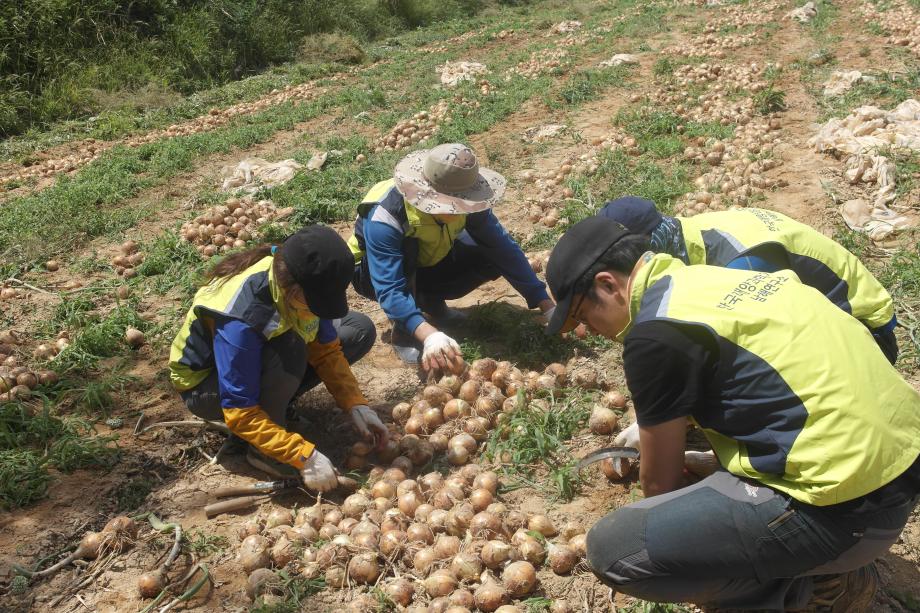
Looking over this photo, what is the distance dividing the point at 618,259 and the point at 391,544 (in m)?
1.39

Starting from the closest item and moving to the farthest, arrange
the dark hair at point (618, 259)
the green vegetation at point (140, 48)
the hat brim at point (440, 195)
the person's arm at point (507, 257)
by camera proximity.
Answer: the dark hair at point (618, 259), the hat brim at point (440, 195), the person's arm at point (507, 257), the green vegetation at point (140, 48)

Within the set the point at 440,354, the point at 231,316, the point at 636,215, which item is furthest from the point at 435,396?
the point at 636,215

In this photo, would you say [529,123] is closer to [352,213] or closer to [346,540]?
[352,213]

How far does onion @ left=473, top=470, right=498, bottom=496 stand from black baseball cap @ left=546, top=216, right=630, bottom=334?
1.02 m

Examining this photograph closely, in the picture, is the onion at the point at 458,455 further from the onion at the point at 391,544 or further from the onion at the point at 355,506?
the onion at the point at 391,544

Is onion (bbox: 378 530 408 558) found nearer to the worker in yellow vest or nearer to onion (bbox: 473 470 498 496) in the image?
onion (bbox: 473 470 498 496)

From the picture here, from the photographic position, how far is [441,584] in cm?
237

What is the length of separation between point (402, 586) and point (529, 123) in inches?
252

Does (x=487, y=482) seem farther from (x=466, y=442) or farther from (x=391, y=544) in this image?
(x=391, y=544)

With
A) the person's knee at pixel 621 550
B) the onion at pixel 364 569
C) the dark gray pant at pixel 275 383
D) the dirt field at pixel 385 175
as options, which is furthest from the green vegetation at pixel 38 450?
the person's knee at pixel 621 550

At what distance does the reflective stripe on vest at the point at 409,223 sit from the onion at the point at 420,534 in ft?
5.55

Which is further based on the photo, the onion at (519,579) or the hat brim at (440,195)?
the hat brim at (440,195)

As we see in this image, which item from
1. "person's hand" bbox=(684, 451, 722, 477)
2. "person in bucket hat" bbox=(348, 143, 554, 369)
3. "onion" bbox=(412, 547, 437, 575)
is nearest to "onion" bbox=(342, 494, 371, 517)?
"onion" bbox=(412, 547, 437, 575)

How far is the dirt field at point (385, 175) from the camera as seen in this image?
275 cm
